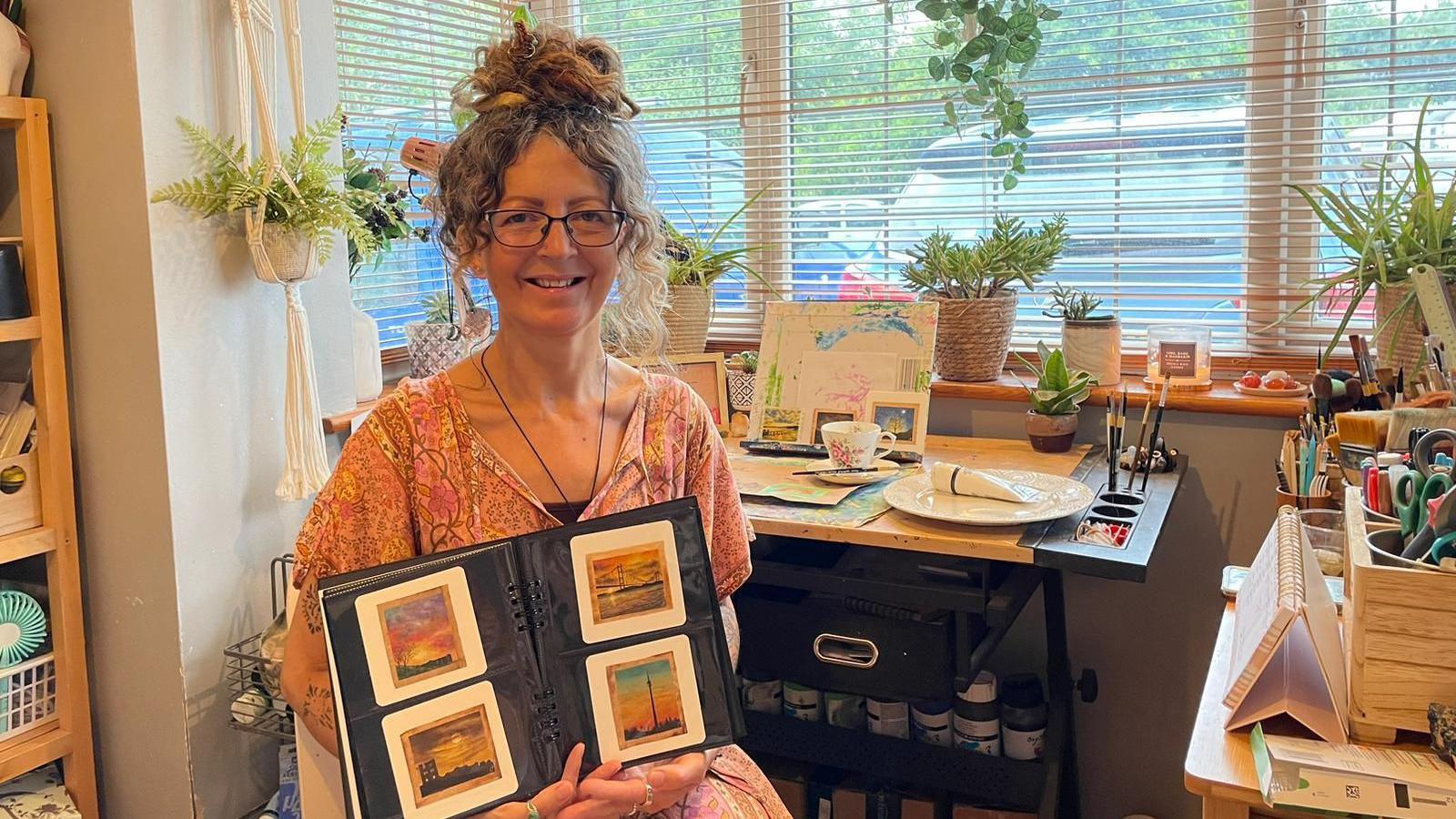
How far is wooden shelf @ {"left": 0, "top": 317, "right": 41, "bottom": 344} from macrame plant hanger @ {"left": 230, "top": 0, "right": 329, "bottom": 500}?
0.32 meters

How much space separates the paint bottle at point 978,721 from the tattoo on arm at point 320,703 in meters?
1.16

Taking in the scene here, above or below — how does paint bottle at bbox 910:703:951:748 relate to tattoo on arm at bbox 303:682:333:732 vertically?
below

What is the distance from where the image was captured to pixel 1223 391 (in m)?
2.07

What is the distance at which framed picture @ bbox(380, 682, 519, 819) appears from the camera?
100cm

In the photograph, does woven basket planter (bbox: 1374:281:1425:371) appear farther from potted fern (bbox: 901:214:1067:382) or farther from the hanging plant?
the hanging plant

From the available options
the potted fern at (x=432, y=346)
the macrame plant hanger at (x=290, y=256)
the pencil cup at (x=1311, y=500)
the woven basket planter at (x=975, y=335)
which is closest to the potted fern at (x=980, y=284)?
the woven basket planter at (x=975, y=335)

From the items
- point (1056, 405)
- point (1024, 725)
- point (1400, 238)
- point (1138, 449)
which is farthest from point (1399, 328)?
point (1024, 725)

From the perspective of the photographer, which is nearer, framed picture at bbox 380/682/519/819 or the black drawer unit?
framed picture at bbox 380/682/519/819

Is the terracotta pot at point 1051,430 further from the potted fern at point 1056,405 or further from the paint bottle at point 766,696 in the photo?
the paint bottle at point 766,696

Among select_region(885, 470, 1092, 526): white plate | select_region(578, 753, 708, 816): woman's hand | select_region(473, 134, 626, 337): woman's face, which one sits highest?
select_region(473, 134, 626, 337): woman's face

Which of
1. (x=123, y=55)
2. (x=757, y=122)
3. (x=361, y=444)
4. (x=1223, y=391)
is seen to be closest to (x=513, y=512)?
(x=361, y=444)

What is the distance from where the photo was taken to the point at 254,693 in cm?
177

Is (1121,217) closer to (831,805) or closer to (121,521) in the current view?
(831,805)

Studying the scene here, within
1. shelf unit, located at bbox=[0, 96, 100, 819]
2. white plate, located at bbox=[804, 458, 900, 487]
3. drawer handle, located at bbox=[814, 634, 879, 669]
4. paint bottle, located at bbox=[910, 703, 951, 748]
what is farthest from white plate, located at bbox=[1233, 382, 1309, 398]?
shelf unit, located at bbox=[0, 96, 100, 819]
